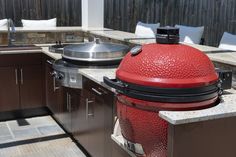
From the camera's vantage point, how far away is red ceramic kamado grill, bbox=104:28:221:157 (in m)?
1.37

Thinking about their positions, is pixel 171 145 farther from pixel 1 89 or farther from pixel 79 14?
pixel 79 14

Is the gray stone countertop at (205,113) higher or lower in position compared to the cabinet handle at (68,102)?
higher

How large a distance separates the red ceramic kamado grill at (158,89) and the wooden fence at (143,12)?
501 centimetres

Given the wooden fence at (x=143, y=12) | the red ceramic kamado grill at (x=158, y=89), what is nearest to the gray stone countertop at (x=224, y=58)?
the red ceramic kamado grill at (x=158, y=89)

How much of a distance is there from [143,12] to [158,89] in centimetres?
596

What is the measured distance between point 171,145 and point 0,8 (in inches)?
214

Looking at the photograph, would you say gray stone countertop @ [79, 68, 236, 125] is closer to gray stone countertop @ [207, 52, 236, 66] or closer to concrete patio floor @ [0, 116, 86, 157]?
gray stone countertop @ [207, 52, 236, 66]

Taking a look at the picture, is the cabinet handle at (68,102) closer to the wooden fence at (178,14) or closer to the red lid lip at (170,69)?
the red lid lip at (170,69)

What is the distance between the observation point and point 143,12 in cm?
714

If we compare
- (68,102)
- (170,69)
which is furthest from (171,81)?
(68,102)

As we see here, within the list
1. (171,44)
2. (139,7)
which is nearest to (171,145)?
(171,44)

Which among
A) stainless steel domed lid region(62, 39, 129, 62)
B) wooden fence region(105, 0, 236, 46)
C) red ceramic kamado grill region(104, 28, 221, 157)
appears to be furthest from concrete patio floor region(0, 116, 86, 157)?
wooden fence region(105, 0, 236, 46)

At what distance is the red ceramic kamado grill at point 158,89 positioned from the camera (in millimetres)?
1365

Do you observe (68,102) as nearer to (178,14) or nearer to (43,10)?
(43,10)
